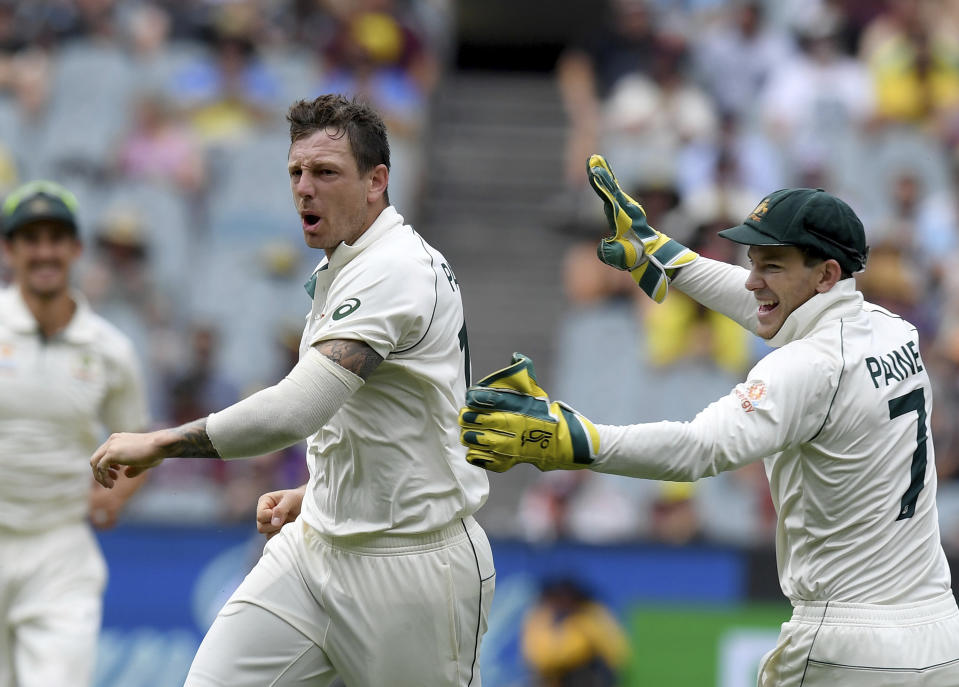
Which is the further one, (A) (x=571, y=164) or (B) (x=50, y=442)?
(A) (x=571, y=164)

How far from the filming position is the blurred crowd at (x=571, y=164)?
10.9 meters

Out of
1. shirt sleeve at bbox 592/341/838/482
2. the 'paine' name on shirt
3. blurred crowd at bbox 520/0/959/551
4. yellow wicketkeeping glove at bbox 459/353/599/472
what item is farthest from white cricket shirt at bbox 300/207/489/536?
blurred crowd at bbox 520/0/959/551

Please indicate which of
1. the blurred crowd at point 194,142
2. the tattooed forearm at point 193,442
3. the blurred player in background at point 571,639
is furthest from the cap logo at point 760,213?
the blurred crowd at point 194,142

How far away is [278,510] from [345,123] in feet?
4.76

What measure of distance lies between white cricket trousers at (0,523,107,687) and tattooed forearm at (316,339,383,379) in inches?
106

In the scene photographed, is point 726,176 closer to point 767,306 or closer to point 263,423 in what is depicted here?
point 767,306

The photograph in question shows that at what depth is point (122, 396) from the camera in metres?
6.98

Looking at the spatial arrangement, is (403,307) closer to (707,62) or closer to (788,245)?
(788,245)

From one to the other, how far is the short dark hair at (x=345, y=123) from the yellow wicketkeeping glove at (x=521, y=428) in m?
1.17

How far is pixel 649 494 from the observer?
1044 centimetres

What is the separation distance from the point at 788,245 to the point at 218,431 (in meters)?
1.90

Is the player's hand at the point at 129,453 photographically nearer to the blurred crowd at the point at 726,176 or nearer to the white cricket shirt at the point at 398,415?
the white cricket shirt at the point at 398,415

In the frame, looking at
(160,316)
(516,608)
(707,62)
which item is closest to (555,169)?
(707,62)

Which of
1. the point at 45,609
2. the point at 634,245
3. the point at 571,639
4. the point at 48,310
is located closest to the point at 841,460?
the point at 634,245
